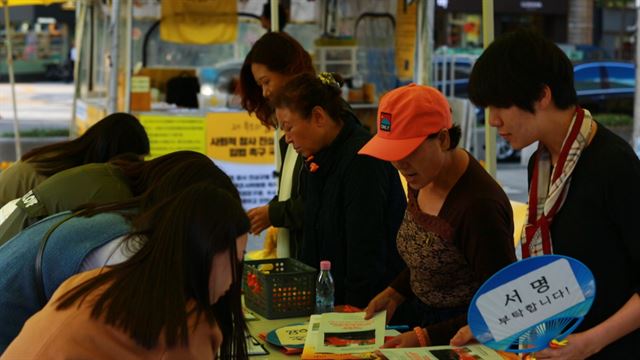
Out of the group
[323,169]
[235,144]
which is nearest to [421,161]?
[323,169]

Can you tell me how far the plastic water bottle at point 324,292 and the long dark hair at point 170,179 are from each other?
0.80m

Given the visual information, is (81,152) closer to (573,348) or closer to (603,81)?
(573,348)

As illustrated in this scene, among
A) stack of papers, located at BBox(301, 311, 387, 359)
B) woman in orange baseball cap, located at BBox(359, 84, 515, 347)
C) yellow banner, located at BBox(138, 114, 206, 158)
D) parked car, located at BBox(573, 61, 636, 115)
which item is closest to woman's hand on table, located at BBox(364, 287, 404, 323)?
stack of papers, located at BBox(301, 311, 387, 359)

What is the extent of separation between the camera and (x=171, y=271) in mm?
1598

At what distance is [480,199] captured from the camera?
2.42 metres

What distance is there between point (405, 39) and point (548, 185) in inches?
211

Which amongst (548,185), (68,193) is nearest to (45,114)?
(68,193)

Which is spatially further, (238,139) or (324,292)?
(238,139)

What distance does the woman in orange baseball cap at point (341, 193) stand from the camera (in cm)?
303

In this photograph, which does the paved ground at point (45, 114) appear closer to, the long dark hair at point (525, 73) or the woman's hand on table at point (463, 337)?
the woman's hand on table at point (463, 337)

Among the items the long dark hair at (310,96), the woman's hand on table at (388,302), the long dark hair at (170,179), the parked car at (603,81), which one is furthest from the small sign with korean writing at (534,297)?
the parked car at (603,81)

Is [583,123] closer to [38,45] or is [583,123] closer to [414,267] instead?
[414,267]

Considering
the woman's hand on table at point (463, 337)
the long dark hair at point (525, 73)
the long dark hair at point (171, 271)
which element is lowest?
the woman's hand on table at point (463, 337)

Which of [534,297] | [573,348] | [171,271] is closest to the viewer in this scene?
[171,271]
